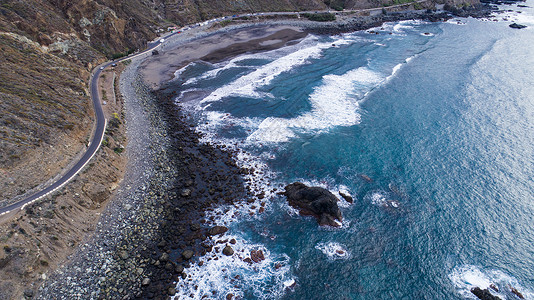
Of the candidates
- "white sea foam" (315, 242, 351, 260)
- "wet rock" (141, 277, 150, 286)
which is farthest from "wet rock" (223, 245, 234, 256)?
"white sea foam" (315, 242, 351, 260)

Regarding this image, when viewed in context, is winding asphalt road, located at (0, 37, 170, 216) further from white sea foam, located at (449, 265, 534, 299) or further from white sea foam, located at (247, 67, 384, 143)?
white sea foam, located at (449, 265, 534, 299)

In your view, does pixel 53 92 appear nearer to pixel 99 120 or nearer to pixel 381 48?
pixel 99 120

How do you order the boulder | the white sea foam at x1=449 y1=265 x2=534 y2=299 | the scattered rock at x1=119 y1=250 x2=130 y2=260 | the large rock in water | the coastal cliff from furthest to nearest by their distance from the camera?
the large rock in water
the boulder
the scattered rock at x1=119 y1=250 x2=130 y2=260
the white sea foam at x1=449 y1=265 x2=534 y2=299
the coastal cliff

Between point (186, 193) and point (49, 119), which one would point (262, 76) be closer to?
point (186, 193)

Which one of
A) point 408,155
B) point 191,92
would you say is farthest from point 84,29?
point 408,155

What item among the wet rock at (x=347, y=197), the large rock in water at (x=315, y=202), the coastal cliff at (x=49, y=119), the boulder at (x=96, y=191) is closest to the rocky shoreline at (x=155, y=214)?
the boulder at (x=96, y=191)

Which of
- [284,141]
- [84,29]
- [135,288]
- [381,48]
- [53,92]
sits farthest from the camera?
[381,48]

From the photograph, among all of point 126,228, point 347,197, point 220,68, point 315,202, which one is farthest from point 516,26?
point 126,228
